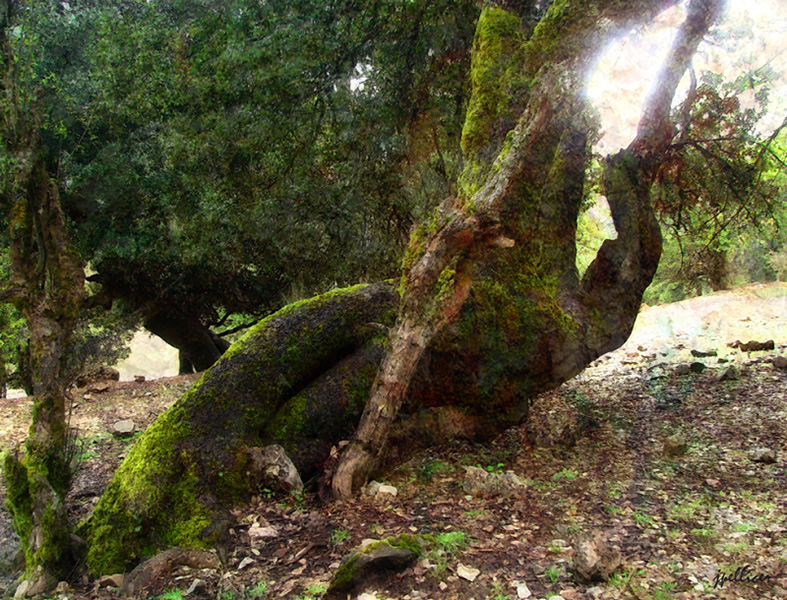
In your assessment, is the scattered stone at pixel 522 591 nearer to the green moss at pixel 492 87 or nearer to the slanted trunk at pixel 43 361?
the slanted trunk at pixel 43 361

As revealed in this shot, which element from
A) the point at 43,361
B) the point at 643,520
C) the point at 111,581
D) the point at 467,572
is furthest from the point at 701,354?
the point at 43,361

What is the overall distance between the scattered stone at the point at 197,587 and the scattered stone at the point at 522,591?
88.3 inches

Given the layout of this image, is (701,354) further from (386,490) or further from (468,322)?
(386,490)

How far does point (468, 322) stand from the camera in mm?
7105

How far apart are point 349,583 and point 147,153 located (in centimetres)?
985

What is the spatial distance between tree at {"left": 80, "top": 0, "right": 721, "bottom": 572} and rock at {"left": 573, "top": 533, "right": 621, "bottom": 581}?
2182mm

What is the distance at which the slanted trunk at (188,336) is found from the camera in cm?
1592

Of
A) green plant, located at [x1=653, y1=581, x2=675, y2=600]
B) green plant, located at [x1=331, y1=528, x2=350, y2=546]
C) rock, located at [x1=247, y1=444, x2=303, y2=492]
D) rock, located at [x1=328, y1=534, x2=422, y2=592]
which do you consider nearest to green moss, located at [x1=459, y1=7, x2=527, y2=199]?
rock, located at [x1=247, y1=444, x2=303, y2=492]

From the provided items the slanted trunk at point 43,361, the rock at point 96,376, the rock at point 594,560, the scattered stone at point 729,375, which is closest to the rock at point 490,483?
the rock at point 594,560

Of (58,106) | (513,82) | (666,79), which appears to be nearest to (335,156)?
(513,82)

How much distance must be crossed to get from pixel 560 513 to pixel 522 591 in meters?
1.45

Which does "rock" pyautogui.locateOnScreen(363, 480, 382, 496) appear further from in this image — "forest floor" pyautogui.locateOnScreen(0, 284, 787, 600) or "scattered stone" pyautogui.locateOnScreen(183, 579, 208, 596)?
"scattered stone" pyautogui.locateOnScreen(183, 579, 208, 596)

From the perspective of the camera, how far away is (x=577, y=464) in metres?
6.49

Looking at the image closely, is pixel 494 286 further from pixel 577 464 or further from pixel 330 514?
pixel 330 514
